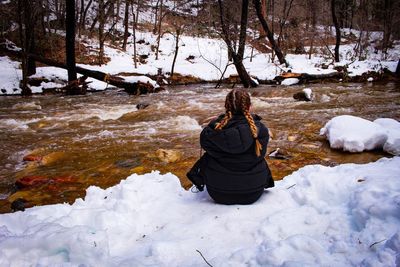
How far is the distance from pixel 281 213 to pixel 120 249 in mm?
1343

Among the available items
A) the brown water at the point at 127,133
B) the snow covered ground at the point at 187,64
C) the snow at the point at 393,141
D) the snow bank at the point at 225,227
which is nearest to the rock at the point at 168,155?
the brown water at the point at 127,133

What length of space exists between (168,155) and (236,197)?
105 inches

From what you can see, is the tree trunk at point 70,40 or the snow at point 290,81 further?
the snow at point 290,81

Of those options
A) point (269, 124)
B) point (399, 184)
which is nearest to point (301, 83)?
point (269, 124)

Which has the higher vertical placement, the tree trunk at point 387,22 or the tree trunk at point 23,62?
the tree trunk at point 387,22

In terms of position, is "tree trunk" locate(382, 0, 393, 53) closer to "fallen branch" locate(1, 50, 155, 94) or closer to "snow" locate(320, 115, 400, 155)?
"fallen branch" locate(1, 50, 155, 94)

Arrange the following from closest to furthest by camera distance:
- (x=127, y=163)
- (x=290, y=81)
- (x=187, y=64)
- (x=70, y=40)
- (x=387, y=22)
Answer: (x=127, y=163) < (x=70, y=40) < (x=290, y=81) < (x=187, y=64) < (x=387, y=22)

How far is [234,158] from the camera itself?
10.2 feet

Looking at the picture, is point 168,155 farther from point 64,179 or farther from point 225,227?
point 225,227

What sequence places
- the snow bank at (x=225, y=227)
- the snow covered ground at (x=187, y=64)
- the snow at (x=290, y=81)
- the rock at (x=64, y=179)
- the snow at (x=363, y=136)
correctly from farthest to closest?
1. the snow at (x=290, y=81)
2. the snow covered ground at (x=187, y=64)
3. the snow at (x=363, y=136)
4. the rock at (x=64, y=179)
5. the snow bank at (x=225, y=227)

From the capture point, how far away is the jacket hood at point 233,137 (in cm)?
299

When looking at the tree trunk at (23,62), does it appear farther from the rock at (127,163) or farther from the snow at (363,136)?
the snow at (363,136)

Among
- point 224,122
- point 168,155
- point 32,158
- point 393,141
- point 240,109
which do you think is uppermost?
point 240,109

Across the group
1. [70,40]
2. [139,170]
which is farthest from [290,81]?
[139,170]
